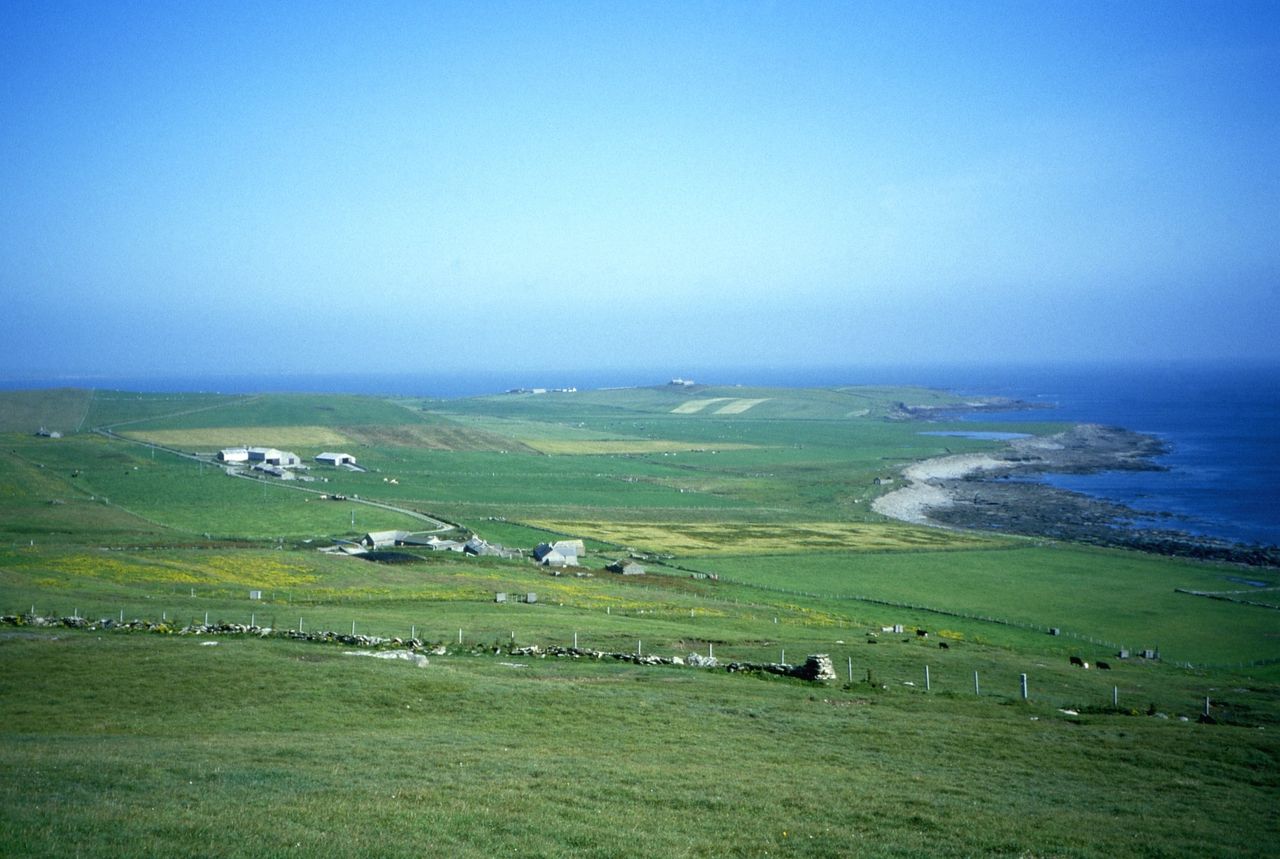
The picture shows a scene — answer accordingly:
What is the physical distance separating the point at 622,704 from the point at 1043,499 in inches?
3834

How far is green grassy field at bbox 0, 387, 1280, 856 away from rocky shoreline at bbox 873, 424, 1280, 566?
375 inches

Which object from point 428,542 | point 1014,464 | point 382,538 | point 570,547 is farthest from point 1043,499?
point 382,538

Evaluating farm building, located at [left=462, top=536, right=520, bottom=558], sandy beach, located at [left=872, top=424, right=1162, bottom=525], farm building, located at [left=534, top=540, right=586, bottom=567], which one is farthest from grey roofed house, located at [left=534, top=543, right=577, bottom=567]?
sandy beach, located at [left=872, top=424, right=1162, bottom=525]

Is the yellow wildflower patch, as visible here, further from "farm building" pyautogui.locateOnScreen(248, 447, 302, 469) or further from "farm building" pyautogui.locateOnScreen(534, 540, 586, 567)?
"farm building" pyautogui.locateOnScreen(248, 447, 302, 469)

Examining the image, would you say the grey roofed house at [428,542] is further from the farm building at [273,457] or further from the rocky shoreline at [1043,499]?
the rocky shoreline at [1043,499]

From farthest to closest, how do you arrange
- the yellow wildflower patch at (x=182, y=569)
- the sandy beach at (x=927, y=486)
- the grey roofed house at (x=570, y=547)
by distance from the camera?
the sandy beach at (x=927, y=486)
the grey roofed house at (x=570, y=547)
the yellow wildflower patch at (x=182, y=569)

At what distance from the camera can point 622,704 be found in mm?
24953

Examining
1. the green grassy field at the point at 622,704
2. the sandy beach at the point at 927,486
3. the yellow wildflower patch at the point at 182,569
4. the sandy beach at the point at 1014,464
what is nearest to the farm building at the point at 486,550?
the green grassy field at the point at 622,704

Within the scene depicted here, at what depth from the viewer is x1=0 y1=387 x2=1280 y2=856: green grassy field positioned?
575 inches

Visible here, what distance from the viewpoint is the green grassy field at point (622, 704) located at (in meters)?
14.6

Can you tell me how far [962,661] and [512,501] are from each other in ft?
229

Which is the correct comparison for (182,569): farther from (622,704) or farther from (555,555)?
(622,704)

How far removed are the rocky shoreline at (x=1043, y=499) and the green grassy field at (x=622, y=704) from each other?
9521mm

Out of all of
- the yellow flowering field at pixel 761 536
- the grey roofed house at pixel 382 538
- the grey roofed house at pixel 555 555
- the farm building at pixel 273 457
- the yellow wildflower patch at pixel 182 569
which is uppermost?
the farm building at pixel 273 457
